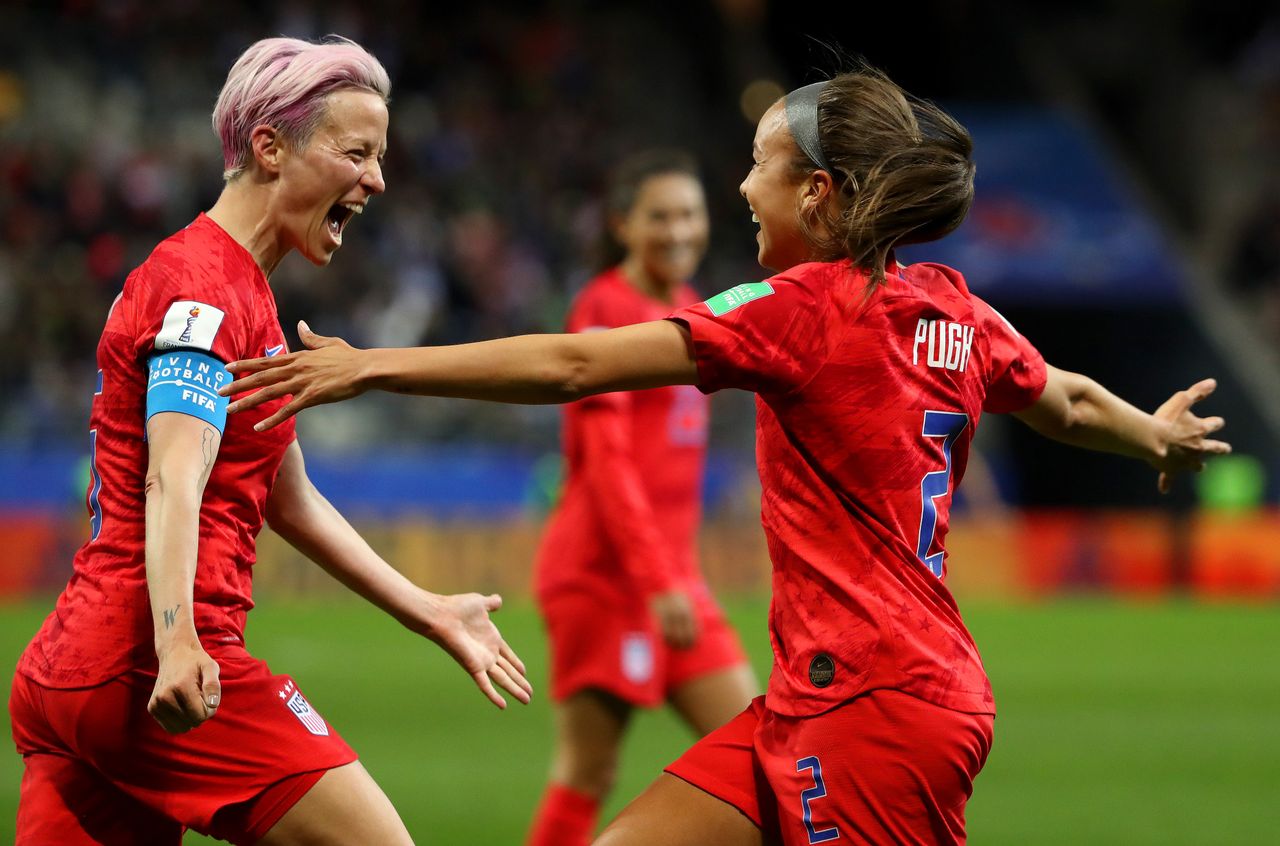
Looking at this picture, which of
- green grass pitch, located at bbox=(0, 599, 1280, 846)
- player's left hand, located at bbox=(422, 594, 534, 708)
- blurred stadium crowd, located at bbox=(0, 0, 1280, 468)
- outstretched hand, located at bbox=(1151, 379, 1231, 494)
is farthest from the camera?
blurred stadium crowd, located at bbox=(0, 0, 1280, 468)

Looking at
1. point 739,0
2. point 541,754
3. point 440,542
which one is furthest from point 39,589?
point 739,0

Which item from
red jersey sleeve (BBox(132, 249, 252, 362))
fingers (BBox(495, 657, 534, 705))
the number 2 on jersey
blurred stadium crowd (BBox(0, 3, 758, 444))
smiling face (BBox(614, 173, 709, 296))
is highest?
blurred stadium crowd (BBox(0, 3, 758, 444))

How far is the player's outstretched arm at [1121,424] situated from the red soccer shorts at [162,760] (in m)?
1.88

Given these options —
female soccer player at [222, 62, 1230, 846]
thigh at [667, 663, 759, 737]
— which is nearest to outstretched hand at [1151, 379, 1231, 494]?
female soccer player at [222, 62, 1230, 846]

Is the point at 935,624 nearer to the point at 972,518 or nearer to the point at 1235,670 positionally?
the point at 1235,670

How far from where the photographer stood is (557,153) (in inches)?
937

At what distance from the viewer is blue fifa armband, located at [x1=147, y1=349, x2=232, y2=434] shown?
10.8ft

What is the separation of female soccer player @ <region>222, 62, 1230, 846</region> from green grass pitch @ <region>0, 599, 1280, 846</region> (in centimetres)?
431

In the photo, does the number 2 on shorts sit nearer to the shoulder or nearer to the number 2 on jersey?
the number 2 on jersey

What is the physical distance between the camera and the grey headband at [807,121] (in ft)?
11.6

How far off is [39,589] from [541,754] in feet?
29.4

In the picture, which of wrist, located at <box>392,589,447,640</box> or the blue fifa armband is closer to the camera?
the blue fifa armband

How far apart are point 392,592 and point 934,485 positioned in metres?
1.29

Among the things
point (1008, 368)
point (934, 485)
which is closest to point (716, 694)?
point (1008, 368)
